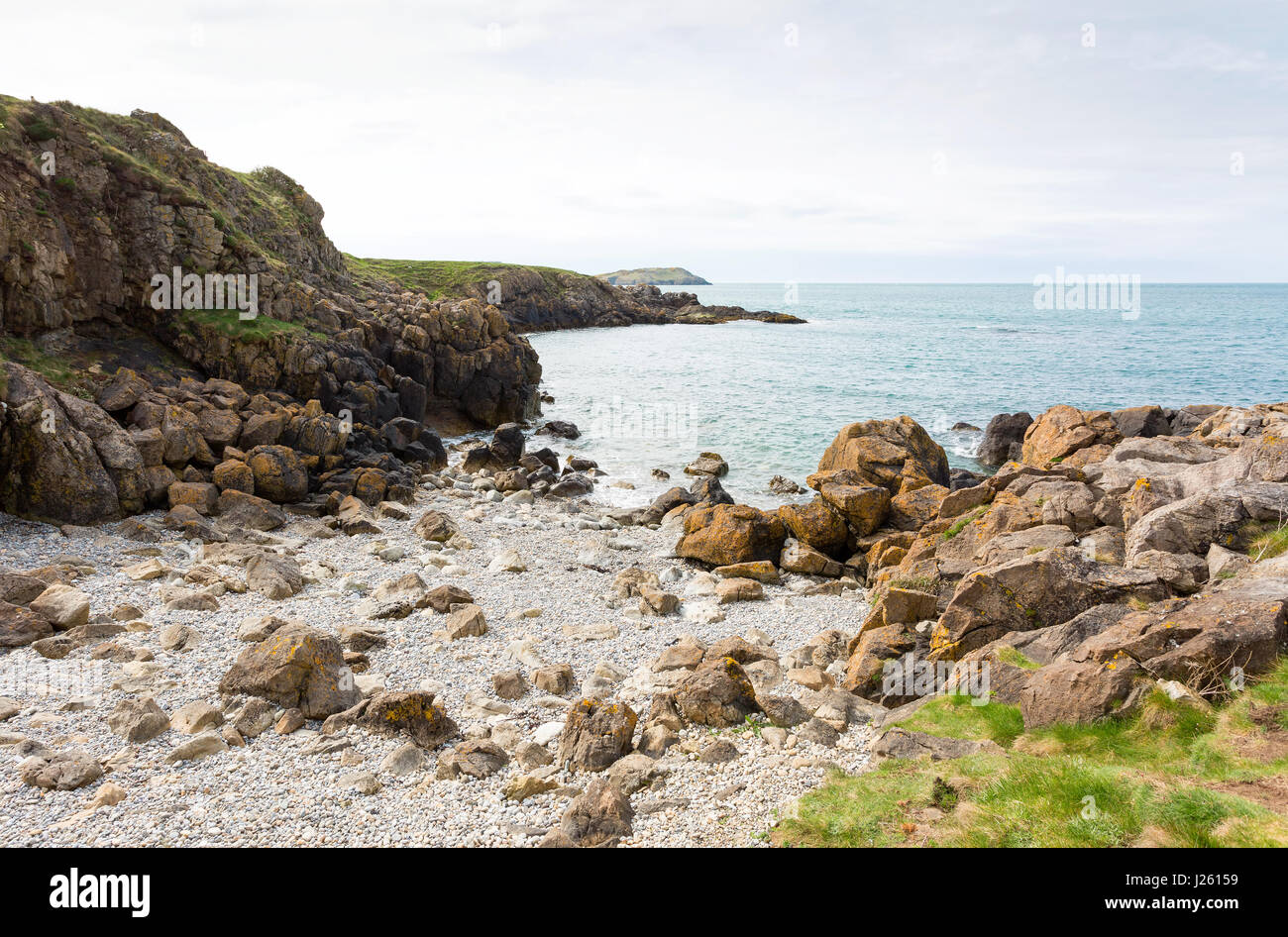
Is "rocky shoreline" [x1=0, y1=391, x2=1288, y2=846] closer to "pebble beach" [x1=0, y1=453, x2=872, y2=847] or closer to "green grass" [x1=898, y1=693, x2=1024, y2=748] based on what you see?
"pebble beach" [x1=0, y1=453, x2=872, y2=847]

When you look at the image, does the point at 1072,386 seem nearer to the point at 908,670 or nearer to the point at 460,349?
the point at 460,349

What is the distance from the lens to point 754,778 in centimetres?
1085

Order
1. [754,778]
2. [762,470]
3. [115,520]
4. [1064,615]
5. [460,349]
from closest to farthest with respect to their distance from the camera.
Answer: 1. [754,778]
2. [1064,615]
3. [115,520]
4. [762,470]
5. [460,349]

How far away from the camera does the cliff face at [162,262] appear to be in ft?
96.3

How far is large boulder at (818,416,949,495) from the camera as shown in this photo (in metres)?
28.8

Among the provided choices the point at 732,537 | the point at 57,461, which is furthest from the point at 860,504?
the point at 57,461

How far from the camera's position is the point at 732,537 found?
24.6 metres

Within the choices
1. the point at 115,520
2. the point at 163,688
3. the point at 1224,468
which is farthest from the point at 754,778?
the point at 115,520

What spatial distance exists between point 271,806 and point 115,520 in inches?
705

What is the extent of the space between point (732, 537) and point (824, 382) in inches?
1958
